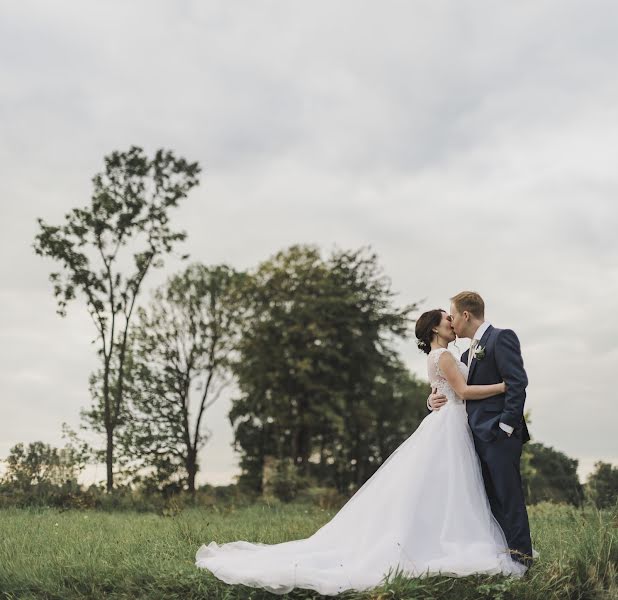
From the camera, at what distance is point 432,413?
25.2ft

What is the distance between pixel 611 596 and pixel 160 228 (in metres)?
19.3

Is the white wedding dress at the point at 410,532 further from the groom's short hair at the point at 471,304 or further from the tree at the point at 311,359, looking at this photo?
the tree at the point at 311,359

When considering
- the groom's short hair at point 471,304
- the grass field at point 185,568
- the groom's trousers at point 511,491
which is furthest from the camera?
the groom's short hair at point 471,304

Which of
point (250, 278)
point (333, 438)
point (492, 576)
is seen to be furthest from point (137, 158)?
point (492, 576)

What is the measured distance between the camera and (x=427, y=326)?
7.61m

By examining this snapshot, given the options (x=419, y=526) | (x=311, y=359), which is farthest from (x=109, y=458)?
(x=419, y=526)

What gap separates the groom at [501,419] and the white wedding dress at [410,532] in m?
0.16

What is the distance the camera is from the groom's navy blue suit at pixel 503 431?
6746mm

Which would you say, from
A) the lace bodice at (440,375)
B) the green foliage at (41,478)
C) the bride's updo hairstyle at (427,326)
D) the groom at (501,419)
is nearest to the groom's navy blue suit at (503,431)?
the groom at (501,419)

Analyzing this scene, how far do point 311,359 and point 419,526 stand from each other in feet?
75.2

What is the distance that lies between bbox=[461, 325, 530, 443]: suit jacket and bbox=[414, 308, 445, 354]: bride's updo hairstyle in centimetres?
60

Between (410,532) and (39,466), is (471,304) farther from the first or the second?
(39,466)

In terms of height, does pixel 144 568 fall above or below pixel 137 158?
below

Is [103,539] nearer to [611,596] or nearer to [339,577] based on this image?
[339,577]
